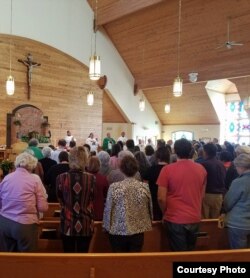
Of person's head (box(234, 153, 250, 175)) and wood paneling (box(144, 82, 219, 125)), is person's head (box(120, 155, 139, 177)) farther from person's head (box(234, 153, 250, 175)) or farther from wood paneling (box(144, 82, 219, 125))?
wood paneling (box(144, 82, 219, 125))

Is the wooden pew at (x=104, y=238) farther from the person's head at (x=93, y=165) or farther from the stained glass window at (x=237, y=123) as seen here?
the stained glass window at (x=237, y=123)

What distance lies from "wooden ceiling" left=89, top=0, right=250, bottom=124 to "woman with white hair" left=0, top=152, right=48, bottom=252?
833 cm

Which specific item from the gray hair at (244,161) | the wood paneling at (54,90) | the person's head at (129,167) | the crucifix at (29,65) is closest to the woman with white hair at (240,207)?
the gray hair at (244,161)

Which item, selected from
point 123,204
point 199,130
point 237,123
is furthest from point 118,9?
point 123,204

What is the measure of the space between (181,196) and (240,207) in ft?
1.56

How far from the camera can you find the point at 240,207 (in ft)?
9.02

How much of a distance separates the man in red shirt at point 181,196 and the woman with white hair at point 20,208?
38.7 inches

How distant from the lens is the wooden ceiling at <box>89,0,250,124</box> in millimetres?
9867

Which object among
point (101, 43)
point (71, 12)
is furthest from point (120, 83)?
point (71, 12)

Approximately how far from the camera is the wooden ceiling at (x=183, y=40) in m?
9.87

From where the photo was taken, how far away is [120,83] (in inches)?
535

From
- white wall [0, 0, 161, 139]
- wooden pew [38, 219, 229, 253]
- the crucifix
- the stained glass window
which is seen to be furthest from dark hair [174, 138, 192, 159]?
the stained glass window

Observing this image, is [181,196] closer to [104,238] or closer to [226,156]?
[104,238]

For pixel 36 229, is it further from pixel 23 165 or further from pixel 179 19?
pixel 179 19
